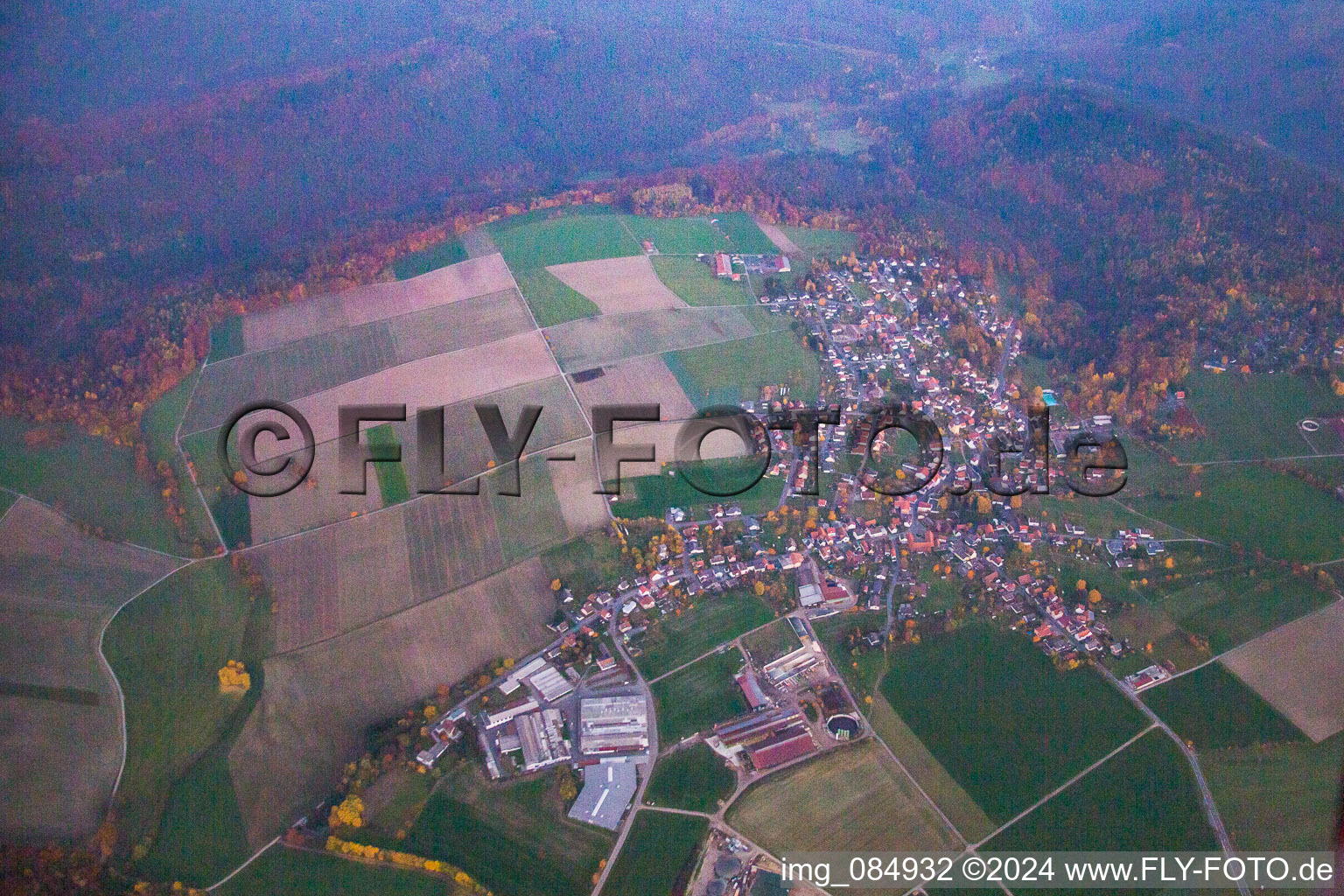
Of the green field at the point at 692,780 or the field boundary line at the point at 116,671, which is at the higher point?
the field boundary line at the point at 116,671

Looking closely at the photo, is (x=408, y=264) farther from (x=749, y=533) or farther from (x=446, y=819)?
(x=446, y=819)

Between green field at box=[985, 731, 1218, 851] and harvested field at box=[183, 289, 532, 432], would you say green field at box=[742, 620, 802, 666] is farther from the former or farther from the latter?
harvested field at box=[183, 289, 532, 432]

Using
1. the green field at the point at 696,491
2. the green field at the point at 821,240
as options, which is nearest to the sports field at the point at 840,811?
the green field at the point at 696,491

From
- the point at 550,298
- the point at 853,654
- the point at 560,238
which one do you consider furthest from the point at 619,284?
the point at 853,654

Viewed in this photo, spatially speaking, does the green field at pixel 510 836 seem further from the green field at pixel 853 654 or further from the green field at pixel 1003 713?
the green field at pixel 1003 713

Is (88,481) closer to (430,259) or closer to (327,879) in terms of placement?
(327,879)

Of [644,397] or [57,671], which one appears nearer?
[57,671]
